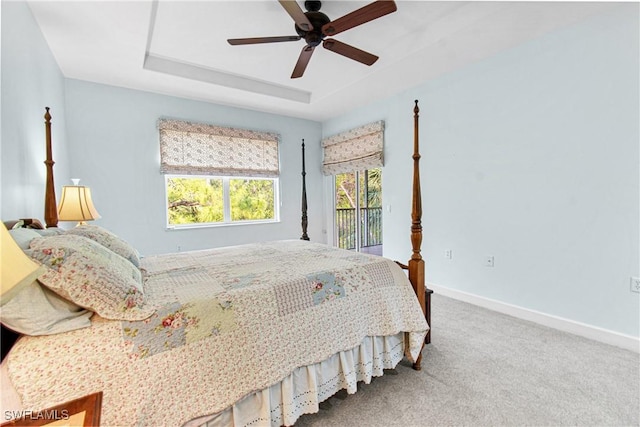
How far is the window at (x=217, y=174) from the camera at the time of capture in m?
3.79

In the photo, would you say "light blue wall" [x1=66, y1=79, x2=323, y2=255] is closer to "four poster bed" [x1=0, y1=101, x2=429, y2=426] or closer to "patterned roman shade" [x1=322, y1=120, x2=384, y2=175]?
"patterned roman shade" [x1=322, y1=120, x2=384, y2=175]

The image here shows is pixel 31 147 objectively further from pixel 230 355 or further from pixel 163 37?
pixel 230 355

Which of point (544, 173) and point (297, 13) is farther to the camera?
point (544, 173)

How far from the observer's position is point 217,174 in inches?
161

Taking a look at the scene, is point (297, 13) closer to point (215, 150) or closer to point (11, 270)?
point (11, 270)

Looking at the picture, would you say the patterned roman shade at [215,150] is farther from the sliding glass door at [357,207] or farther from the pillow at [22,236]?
the pillow at [22,236]

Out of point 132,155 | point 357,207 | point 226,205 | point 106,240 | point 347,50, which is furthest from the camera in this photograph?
point 357,207

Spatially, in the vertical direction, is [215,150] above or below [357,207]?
above

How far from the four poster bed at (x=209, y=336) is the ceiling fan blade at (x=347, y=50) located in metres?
1.20

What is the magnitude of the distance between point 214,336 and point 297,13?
6.29ft

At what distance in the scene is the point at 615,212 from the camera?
7.13 ft

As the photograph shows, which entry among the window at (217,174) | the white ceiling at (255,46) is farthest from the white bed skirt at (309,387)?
the window at (217,174)

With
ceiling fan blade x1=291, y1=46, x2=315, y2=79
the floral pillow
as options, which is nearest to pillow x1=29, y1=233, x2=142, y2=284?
the floral pillow
